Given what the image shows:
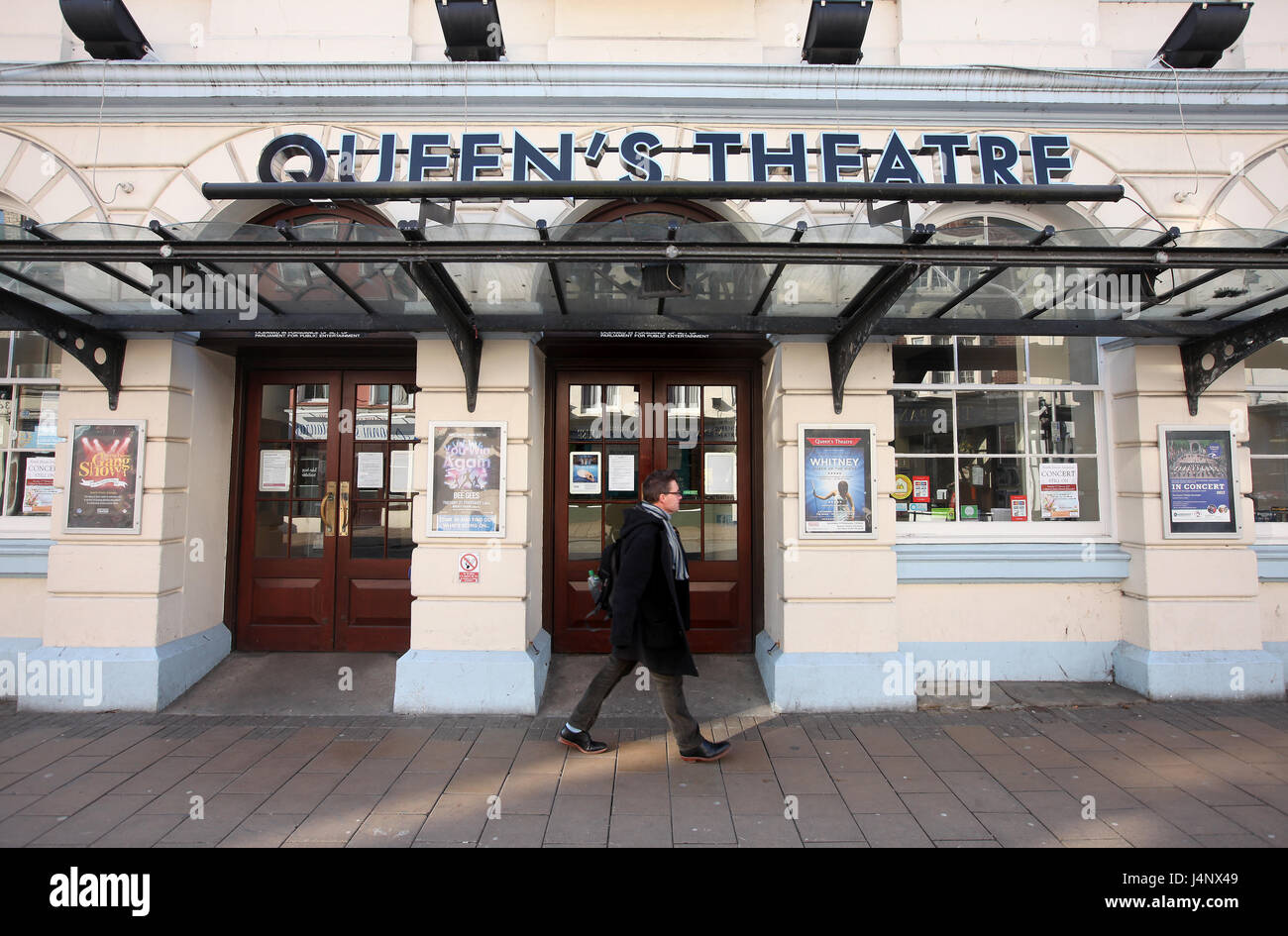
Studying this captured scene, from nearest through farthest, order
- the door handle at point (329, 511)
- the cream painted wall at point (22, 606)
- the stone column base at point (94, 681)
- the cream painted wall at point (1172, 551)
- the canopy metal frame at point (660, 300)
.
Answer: the canopy metal frame at point (660, 300) < the stone column base at point (94, 681) < the cream painted wall at point (1172, 551) < the cream painted wall at point (22, 606) < the door handle at point (329, 511)

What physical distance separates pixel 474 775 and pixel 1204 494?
616 centimetres

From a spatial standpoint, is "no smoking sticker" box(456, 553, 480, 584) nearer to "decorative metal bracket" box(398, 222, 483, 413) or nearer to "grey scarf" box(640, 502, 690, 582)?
"decorative metal bracket" box(398, 222, 483, 413)

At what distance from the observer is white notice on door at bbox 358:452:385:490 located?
598 cm

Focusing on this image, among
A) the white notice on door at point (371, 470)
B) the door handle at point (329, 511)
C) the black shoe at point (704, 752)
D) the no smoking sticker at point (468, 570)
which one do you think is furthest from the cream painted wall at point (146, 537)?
the black shoe at point (704, 752)

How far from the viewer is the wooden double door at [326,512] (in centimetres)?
589

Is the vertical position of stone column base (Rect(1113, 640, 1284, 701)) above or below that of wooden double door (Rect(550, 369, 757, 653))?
below

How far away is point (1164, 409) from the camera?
5.35 meters

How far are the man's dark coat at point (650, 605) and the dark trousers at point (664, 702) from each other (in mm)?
107

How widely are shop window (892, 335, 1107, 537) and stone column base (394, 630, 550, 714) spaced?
3600 mm

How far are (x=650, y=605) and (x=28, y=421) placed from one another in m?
6.07

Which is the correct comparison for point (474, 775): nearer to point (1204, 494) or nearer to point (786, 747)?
point (786, 747)

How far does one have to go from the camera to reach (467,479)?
16.6 ft

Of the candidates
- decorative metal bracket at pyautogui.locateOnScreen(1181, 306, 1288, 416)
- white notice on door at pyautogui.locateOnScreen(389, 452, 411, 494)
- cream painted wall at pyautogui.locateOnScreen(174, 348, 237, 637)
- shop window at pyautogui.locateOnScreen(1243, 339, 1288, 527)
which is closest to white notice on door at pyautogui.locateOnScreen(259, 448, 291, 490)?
cream painted wall at pyautogui.locateOnScreen(174, 348, 237, 637)

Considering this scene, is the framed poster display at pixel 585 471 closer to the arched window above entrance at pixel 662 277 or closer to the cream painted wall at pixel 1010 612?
the arched window above entrance at pixel 662 277
